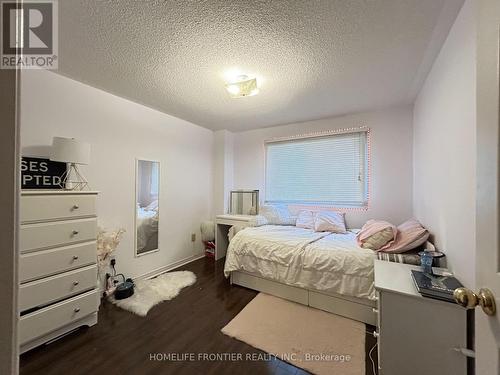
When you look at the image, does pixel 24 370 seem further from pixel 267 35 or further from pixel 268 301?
pixel 267 35

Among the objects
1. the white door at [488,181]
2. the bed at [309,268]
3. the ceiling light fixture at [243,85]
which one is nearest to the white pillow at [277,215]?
the bed at [309,268]

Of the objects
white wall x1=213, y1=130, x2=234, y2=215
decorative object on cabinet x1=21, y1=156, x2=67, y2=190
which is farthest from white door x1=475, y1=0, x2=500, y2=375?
white wall x1=213, y1=130, x2=234, y2=215

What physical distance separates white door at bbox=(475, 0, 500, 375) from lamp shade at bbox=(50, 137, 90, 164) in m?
2.51

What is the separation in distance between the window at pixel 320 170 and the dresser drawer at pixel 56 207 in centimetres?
260

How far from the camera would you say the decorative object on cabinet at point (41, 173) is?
179 centimetres

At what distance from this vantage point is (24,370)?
138 centimetres

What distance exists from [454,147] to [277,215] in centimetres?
231

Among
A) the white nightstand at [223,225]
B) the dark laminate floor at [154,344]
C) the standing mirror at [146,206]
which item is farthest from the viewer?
the white nightstand at [223,225]

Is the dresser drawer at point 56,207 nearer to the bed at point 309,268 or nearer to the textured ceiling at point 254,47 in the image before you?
the textured ceiling at point 254,47

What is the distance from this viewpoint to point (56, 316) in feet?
5.27

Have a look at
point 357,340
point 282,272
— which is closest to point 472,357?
point 357,340

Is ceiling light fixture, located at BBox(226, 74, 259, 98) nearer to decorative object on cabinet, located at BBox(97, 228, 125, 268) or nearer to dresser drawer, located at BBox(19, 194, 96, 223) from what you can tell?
dresser drawer, located at BBox(19, 194, 96, 223)

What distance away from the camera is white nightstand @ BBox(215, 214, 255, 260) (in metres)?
3.24

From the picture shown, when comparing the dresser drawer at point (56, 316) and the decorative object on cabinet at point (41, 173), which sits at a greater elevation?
the decorative object on cabinet at point (41, 173)
